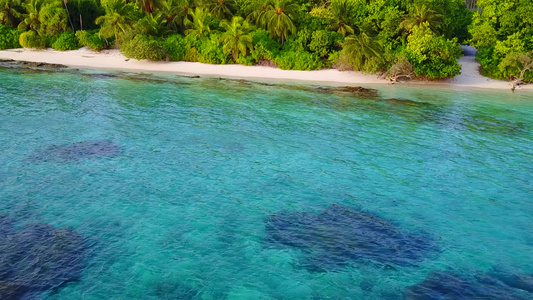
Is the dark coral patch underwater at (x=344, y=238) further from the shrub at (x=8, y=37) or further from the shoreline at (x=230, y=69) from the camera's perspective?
the shrub at (x=8, y=37)

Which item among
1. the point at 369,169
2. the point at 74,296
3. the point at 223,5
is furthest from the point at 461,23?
the point at 74,296

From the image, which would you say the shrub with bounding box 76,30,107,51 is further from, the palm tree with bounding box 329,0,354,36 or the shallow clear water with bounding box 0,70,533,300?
the palm tree with bounding box 329,0,354,36

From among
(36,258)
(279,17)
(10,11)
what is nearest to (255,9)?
(279,17)

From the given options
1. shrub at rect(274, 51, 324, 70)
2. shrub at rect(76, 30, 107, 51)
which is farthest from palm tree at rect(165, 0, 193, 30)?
shrub at rect(274, 51, 324, 70)

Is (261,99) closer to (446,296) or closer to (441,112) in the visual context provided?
(441,112)

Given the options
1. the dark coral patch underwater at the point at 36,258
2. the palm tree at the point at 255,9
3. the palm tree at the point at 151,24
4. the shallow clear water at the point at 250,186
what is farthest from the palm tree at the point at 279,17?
the dark coral patch underwater at the point at 36,258

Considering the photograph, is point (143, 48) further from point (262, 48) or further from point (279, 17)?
point (279, 17)
